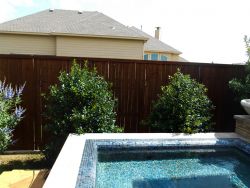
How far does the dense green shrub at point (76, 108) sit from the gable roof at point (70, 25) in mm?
9393

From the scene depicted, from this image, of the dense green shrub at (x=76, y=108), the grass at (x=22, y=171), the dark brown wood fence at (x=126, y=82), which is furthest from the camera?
the dark brown wood fence at (x=126, y=82)

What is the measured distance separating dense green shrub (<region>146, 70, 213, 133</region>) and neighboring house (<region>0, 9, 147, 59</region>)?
357 inches

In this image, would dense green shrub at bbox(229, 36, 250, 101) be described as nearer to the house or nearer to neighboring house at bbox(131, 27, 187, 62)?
the house

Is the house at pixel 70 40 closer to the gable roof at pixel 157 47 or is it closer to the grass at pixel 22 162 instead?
the gable roof at pixel 157 47

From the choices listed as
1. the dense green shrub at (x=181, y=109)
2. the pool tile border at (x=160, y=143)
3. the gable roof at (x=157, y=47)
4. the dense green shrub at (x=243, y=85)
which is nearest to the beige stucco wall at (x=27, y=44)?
the gable roof at (x=157, y=47)

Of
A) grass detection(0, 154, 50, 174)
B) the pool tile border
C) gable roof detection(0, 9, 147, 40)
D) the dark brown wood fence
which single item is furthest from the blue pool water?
gable roof detection(0, 9, 147, 40)

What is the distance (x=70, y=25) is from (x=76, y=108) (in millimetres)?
11122

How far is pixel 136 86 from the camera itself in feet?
21.0

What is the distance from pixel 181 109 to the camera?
5543mm

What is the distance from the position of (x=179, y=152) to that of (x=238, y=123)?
1536mm

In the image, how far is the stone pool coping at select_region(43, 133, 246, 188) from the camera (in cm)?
305

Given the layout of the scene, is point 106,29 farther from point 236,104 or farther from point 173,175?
point 173,175

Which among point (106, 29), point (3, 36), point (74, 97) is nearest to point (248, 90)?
point (74, 97)

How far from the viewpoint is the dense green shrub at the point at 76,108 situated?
5.09m
